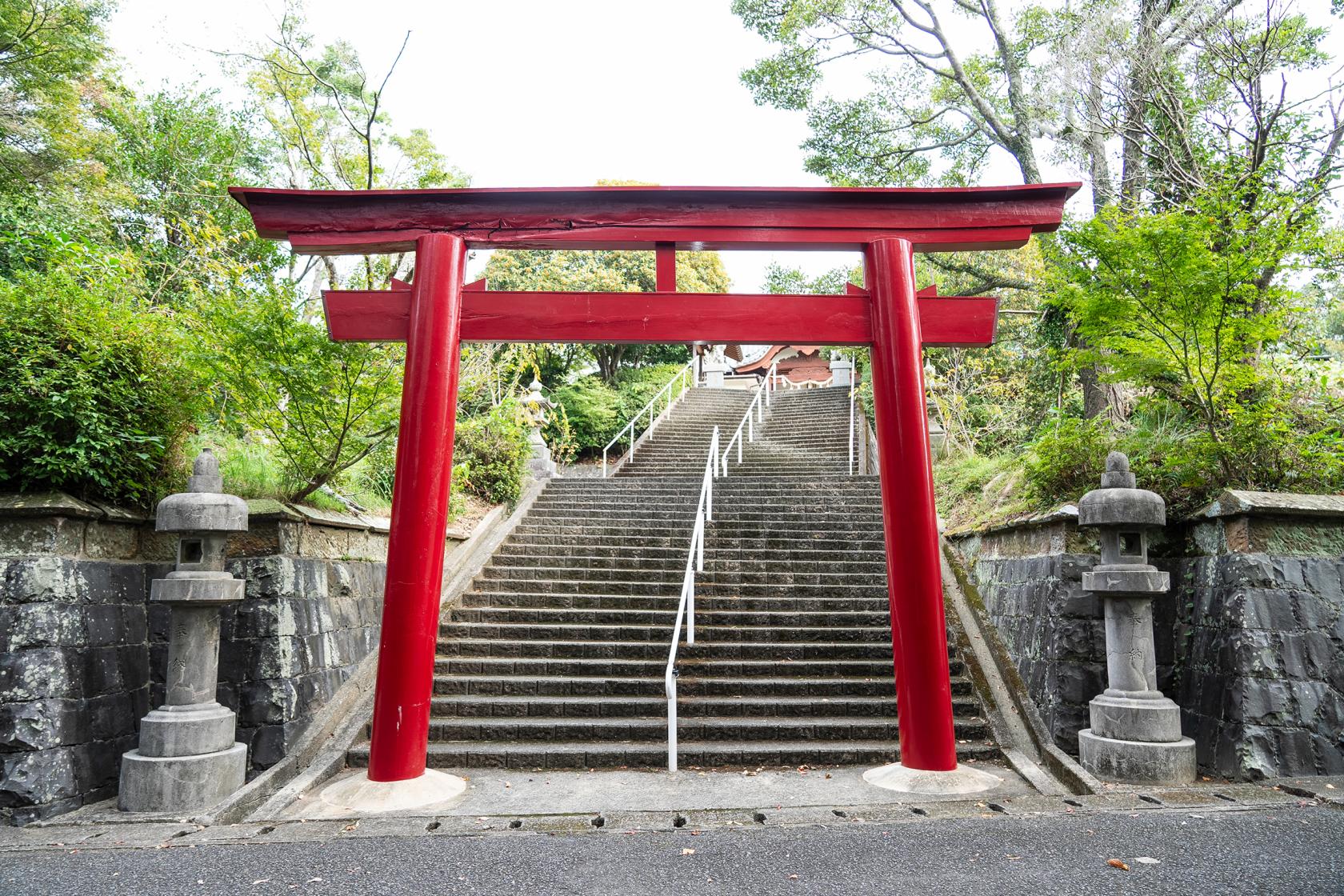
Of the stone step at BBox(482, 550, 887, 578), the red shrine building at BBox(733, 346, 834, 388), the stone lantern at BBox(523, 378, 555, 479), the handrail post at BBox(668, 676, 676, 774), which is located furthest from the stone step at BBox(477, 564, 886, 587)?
the red shrine building at BBox(733, 346, 834, 388)

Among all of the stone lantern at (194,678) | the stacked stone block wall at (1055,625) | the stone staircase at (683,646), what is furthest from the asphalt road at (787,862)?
the stone staircase at (683,646)

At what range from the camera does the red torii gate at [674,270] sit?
4.90 metres

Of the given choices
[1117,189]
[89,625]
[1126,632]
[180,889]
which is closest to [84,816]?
[89,625]

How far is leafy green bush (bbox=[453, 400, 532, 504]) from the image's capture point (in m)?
9.81

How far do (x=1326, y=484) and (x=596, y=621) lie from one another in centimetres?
573

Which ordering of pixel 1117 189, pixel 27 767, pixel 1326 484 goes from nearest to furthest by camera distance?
pixel 27 767
pixel 1326 484
pixel 1117 189

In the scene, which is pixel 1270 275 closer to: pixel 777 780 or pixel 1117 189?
pixel 1117 189

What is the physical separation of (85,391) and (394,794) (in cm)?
308

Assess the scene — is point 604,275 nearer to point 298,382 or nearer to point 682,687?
point 298,382

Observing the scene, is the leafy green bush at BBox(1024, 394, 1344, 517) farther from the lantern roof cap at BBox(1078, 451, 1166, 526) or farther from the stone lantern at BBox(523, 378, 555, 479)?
the stone lantern at BBox(523, 378, 555, 479)

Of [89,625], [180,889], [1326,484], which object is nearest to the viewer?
[180,889]

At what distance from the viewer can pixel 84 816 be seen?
421cm

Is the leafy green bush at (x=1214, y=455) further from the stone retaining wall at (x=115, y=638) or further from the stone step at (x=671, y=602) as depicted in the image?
the stone retaining wall at (x=115, y=638)

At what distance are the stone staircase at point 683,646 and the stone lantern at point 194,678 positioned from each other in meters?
1.01
